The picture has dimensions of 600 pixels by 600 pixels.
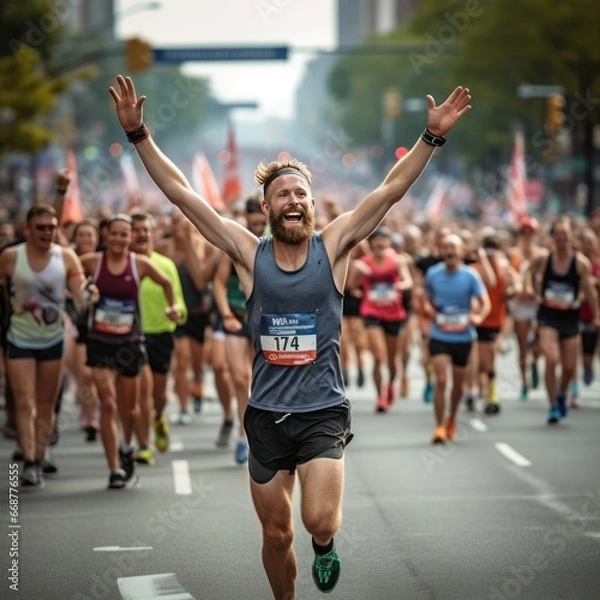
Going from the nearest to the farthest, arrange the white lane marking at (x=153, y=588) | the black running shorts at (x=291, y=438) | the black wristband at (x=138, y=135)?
the black running shorts at (x=291, y=438) < the black wristband at (x=138, y=135) < the white lane marking at (x=153, y=588)

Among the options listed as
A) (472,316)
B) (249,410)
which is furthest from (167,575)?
(472,316)

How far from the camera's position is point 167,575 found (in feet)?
29.3

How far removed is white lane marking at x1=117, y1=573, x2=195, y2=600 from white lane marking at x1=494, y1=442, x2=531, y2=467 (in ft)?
17.6

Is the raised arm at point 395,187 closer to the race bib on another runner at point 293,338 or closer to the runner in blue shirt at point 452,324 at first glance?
the race bib on another runner at point 293,338

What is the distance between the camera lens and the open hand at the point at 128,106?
7.52 m

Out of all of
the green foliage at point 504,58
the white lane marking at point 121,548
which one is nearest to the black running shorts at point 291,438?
the white lane marking at point 121,548

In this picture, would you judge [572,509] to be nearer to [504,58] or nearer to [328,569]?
[328,569]

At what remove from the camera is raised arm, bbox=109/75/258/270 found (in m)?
7.49

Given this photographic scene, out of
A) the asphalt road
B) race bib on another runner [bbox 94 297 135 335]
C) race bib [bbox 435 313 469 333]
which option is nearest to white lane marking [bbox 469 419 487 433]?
the asphalt road

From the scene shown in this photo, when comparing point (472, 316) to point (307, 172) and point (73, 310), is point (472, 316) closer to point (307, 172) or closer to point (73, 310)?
point (73, 310)

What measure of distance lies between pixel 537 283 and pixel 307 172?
31.5 feet

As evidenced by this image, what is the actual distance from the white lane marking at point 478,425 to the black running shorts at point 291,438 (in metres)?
9.13

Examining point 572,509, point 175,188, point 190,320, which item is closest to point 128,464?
point 572,509

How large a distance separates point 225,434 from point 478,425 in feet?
9.77
